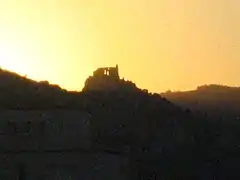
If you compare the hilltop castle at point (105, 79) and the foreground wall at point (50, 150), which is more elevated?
the hilltop castle at point (105, 79)

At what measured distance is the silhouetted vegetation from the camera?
37.8 metres

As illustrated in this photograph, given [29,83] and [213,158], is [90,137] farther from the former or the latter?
[213,158]

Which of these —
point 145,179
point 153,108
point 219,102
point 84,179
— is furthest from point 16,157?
point 219,102

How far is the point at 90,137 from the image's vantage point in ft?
112

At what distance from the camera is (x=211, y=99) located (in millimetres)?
95688

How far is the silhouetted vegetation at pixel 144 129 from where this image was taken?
1487 inches

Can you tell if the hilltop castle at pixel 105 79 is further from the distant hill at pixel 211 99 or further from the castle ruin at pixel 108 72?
the distant hill at pixel 211 99

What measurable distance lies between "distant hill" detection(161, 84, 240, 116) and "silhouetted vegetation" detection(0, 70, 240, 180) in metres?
13.8

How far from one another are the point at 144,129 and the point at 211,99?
154 feet

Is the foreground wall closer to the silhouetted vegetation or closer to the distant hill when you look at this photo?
the silhouetted vegetation

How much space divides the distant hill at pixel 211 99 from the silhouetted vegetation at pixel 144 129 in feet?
45.4

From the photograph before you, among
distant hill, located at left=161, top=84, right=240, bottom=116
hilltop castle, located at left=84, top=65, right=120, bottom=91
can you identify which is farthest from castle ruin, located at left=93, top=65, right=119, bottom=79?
distant hill, located at left=161, top=84, right=240, bottom=116

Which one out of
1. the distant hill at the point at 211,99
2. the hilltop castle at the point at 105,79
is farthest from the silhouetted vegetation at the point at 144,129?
the distant hill at the point at 211,99

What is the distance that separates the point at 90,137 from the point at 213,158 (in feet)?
74.5
